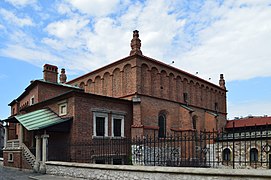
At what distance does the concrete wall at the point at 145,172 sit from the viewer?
810 cm

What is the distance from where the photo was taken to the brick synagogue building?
19297mm

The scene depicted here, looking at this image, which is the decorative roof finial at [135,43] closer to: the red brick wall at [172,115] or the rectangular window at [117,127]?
the red brick wall at [172,115]

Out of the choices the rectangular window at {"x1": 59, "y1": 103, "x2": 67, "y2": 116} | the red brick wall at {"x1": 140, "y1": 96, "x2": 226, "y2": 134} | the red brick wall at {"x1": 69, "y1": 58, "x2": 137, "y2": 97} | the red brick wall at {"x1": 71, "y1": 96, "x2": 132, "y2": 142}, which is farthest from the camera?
the red brick wall at {"x1": 69, "y1": 58, "x2": 137, "y2": 97}

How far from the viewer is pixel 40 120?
19578 mm

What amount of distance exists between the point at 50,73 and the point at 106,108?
356 inches

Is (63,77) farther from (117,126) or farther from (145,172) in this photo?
(145,172)

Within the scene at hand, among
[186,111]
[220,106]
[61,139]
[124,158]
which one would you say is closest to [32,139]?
[61,139]

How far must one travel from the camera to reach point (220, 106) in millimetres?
40156

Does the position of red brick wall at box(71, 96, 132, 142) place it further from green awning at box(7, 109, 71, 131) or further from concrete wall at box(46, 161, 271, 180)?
concrete wall at box(46, 161, 271, 180)

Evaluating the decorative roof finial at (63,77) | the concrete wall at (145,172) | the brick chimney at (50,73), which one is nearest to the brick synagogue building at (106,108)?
the brick chimney at (50,73)

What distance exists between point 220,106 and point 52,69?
940 inches

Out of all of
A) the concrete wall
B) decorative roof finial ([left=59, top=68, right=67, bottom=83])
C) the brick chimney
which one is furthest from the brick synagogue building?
the concrete wall

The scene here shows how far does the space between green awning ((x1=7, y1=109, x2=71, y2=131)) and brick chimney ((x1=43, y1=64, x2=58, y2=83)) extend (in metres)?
6.27

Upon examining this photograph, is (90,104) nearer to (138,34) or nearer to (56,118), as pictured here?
(56,118)
